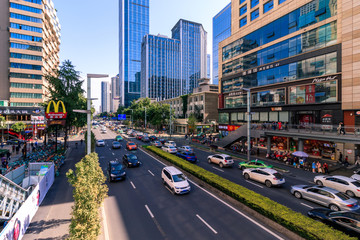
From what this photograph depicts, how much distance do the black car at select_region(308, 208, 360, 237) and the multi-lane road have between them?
10.4 ft

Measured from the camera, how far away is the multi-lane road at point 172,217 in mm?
10195

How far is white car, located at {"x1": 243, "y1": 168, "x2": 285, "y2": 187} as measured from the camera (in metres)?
17.2

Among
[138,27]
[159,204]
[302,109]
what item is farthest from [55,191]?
[138,27]

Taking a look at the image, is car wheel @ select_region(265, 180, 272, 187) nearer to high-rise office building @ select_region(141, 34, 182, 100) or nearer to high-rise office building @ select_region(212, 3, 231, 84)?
high-rise office building @ select_region(141, 34, 182, 100)

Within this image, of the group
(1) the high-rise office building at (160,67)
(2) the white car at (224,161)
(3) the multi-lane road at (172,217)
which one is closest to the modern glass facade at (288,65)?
(2) the white car at (224,161)

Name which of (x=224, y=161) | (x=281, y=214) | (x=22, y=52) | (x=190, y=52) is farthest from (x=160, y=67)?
(x=281, y=214)

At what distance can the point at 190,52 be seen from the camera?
602 feet

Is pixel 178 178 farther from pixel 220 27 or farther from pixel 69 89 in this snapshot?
pixel 220 27

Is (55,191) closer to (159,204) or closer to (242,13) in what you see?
(159,204)

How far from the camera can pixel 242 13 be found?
150 feet

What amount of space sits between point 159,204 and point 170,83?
16154 centimetres

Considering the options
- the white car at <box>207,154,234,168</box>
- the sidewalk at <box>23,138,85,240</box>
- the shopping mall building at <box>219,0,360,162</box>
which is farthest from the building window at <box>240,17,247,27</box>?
the sidewalk at <box>23,138,85,240</box>

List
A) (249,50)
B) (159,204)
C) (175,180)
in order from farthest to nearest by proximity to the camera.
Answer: (249,50)
(175,180)
(159,204)

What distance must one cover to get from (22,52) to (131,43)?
13782 centimetres
